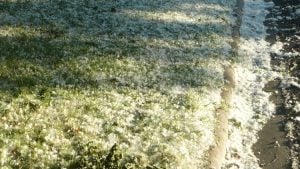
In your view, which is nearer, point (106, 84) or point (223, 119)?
point (106, 84)

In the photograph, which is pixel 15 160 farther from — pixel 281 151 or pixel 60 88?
pixel 281 151

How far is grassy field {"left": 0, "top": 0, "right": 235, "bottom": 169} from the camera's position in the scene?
15164mm

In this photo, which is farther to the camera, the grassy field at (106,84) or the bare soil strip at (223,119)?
the bare soil strip at (223,119)

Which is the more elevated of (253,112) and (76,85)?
(76,85)

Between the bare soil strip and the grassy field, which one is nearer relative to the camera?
the grassy field

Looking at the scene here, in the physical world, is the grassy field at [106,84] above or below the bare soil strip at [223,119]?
above

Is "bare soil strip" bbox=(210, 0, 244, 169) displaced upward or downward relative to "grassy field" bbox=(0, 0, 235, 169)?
downward

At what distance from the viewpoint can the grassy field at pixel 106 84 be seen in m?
15.2

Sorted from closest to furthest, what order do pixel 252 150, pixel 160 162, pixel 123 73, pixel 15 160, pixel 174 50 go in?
pixel 15 160 → pixel 160 162 → pixel 252 150 → pixel 123 73 → pixel 174 50

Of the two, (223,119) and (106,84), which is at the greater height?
(106,84)

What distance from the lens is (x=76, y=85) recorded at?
726 inches

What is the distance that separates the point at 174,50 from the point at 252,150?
25.0 feet

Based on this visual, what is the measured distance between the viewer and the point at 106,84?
19.1 meters

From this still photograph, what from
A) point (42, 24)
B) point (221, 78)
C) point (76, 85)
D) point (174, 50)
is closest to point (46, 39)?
point (42, 24)
